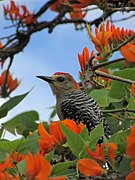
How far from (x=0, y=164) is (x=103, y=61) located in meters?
0.81

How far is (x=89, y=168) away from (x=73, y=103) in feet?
5.94

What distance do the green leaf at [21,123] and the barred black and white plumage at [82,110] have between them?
6.3 inches

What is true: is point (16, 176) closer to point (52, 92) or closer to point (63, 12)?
point (52, 92)

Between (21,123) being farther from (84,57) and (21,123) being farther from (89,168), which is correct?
(89,168)

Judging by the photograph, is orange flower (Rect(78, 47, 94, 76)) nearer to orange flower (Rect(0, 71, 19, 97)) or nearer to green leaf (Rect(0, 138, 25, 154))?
green leaf (Rect(0, 138, 25, 154))

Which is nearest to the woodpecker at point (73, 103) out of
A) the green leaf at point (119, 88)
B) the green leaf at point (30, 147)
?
the green leaf at point (119, 88)

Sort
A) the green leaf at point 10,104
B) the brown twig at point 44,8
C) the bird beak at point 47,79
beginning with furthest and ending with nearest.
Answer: the brown twig at point 44,8 → the bird beak at point 47,79 → the green leaf at point 10,104

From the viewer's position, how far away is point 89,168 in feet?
3.79

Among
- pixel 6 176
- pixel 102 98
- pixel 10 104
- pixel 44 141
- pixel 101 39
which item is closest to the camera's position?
pixel 6 176

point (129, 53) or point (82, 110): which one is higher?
point (129, 53)

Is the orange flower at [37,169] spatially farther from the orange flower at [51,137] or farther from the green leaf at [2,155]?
the orange flower at [51,137]

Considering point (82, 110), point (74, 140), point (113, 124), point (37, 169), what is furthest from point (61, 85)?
point (37, 169)

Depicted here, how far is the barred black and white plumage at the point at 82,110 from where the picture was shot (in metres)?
2.46

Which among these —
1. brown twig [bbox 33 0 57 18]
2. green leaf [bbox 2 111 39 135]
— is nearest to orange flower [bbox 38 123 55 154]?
green leaf [bbox 2 111 39 135]
